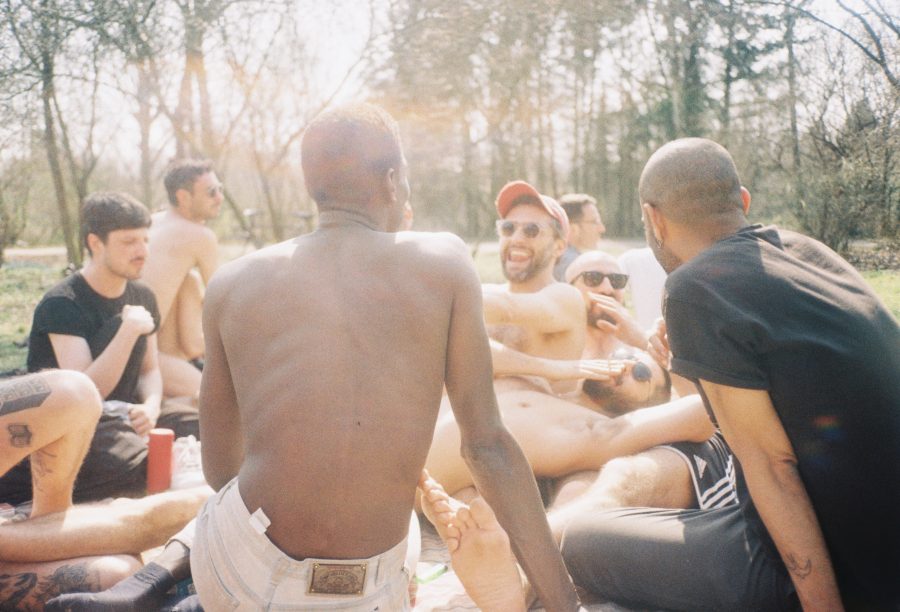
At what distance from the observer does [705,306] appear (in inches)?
71.9

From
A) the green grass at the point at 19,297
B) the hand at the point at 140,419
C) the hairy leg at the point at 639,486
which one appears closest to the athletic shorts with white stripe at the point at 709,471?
the hairy leg at the point at 639,486

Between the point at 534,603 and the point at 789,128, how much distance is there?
130 inches

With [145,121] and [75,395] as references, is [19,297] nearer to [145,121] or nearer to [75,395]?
[145,121]

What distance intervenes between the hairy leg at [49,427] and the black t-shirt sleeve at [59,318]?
108cm

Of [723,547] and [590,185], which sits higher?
[590,185]

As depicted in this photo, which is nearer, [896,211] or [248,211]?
[896,211]

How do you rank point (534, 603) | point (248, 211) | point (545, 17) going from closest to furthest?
point (534, 603) < point (545, 17) < point (248, 211)

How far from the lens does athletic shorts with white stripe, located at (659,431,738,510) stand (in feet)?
9.61

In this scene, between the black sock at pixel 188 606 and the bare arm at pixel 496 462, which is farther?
the black sock at pixel 188 606

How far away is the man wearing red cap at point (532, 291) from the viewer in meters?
3.64

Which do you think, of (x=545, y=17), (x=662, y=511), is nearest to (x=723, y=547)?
(x=662, y=511)

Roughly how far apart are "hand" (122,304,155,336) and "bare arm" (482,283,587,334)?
165 centimetres

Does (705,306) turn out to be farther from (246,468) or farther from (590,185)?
(590,185)

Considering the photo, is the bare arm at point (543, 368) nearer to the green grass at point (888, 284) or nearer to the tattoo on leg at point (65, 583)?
the green grass at point (888, 284)
